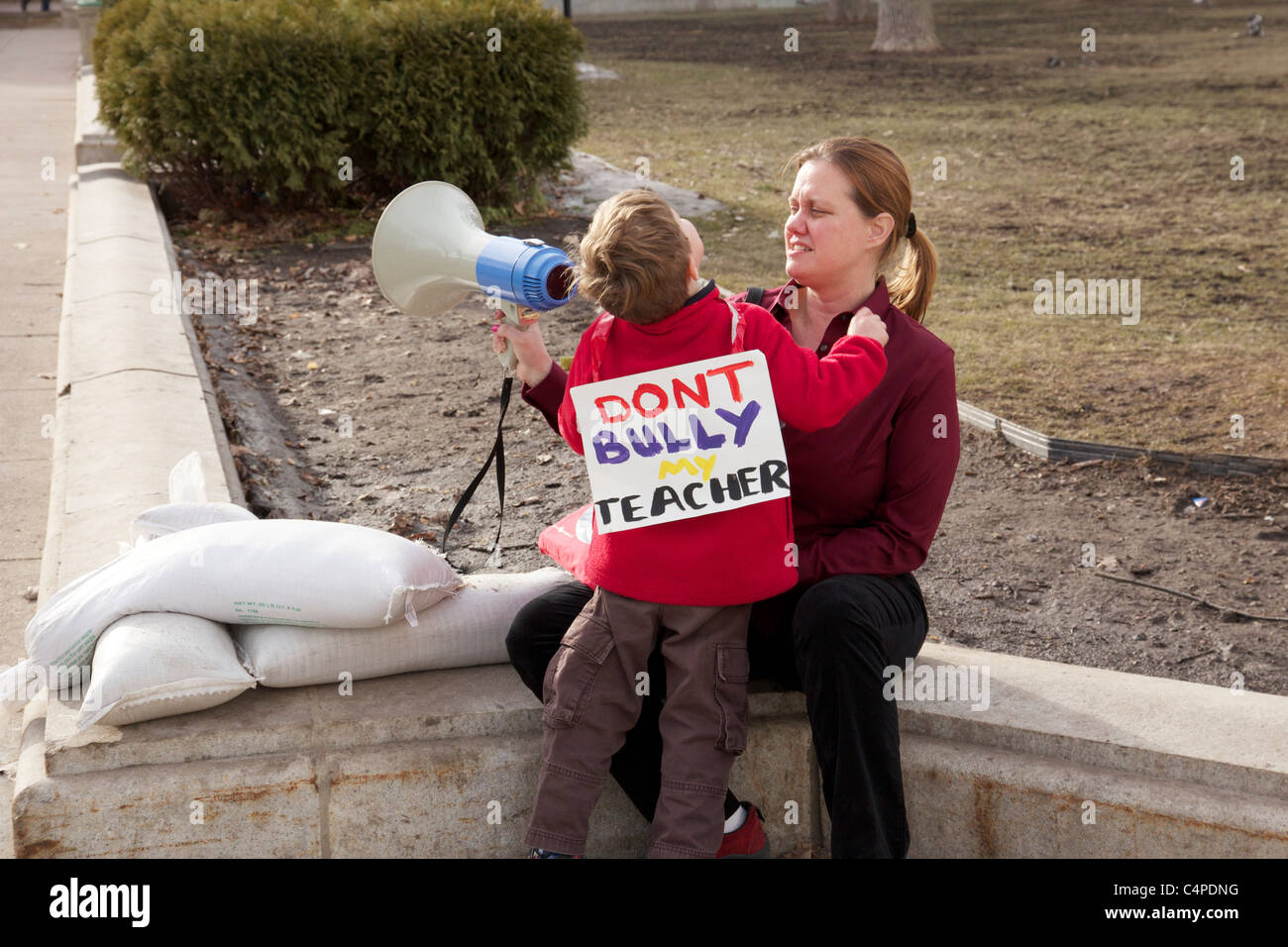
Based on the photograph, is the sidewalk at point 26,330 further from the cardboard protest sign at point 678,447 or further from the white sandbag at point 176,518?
the cardboard protest sign at point 678,447

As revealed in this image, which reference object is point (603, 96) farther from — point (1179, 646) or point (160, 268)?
point (1179, 646)

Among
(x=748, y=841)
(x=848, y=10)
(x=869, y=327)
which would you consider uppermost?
(x=848, y=10)

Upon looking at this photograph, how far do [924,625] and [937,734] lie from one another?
0.77 feet

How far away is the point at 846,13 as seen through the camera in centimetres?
2827

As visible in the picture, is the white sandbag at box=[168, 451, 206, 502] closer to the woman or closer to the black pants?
the woman

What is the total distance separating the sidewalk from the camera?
4.34m

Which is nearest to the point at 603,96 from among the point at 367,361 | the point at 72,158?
the point at 72,158

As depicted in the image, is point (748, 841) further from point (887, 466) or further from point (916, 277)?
point (916, 277)

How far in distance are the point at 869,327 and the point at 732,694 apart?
80 centimetres

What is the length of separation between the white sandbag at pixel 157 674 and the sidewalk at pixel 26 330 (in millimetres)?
504

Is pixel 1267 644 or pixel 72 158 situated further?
pixel 72 158

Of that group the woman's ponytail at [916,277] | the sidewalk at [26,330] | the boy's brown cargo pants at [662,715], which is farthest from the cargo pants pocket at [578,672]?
the sidewalk at [26,330]

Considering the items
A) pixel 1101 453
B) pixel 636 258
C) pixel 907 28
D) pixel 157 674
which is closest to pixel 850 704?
pixel 636 258

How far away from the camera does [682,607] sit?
107 inches
